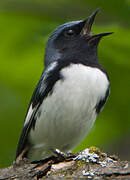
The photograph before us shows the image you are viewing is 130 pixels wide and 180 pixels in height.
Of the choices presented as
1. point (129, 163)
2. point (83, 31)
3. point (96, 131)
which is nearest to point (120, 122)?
point (96, 131)

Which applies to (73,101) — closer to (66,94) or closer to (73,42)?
(66,94)

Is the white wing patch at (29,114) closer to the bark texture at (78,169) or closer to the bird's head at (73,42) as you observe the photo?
the bird's head at (73,42)

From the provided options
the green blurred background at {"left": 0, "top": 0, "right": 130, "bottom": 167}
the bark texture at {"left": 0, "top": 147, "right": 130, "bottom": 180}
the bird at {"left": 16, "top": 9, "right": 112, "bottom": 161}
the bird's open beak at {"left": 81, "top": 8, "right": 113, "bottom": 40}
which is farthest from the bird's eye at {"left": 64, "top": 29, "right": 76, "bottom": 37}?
the bark texture at {"left": 0, "top": 147, "right": 130, "bottom": 180}

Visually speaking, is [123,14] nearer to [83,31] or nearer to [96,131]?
[83,31]

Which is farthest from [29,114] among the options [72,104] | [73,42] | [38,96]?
[73,42]

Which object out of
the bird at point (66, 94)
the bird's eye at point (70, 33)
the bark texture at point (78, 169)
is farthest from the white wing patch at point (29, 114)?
the bark texture at point (78, 169)

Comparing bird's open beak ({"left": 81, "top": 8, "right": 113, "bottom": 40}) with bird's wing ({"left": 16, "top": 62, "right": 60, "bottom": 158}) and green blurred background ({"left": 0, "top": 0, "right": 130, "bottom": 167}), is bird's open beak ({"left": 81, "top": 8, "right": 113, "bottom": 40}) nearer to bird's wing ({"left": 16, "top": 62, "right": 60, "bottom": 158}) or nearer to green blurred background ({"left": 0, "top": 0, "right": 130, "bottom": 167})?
green blurred background ({"left": 0, "top": 0, "right": 130, "bottom": 167})
